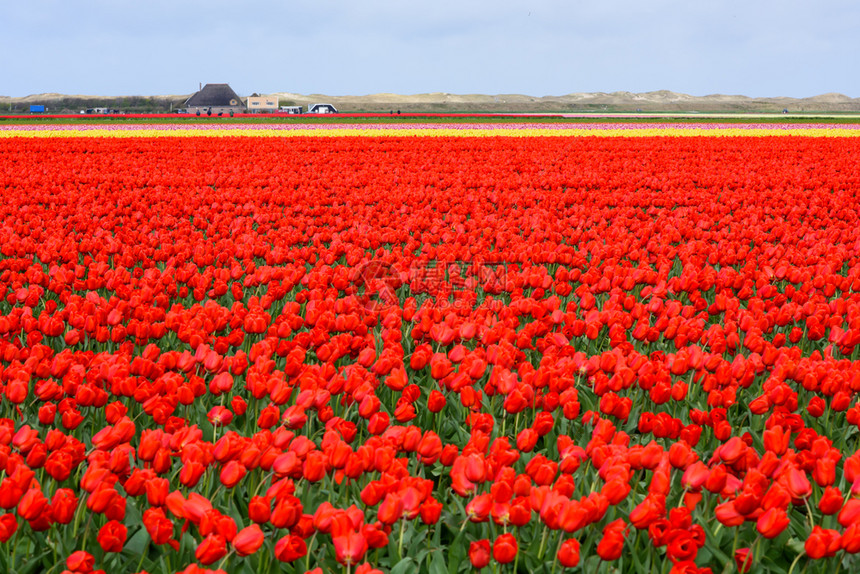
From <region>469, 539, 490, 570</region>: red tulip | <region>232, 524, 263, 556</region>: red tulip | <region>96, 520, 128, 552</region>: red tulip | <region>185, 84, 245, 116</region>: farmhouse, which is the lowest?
<region>469, 539, 490, 570</region>: red tulip

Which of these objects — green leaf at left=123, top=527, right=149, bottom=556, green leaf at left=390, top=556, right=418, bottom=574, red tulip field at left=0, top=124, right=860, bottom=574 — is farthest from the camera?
green leaf at left=123, top=527, right=149, bottom=556

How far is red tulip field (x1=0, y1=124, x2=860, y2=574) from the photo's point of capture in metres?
2.19

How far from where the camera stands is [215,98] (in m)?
103

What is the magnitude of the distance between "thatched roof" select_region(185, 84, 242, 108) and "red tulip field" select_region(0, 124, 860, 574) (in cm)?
9884

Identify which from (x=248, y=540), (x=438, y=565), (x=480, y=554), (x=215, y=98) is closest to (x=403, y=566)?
(x=438, y=565)

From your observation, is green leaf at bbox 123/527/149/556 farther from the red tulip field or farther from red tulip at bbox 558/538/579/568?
red tulip at bbox 558/538/579/568

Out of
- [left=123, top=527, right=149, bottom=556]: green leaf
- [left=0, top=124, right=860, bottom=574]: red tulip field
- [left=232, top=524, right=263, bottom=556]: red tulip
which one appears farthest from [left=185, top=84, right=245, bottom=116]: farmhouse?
[left=232, top=524, right=263, bottom=556]: red tulip

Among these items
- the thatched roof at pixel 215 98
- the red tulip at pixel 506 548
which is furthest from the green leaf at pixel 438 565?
the thatched roof at pixel 215 98

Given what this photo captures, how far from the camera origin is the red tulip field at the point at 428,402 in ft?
7.19

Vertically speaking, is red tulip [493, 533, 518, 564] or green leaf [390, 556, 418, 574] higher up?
red tulip [493, 533, 518, 564]

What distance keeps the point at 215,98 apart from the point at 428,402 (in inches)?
4257

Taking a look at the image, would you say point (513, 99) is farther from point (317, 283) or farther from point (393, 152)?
point (317, 283)

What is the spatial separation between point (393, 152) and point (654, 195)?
8.79 m

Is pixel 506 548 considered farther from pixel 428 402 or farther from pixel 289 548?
pixel 428 402
